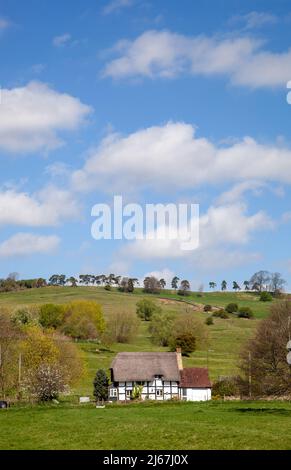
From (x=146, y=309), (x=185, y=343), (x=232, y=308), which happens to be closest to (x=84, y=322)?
(x=185, y=343)

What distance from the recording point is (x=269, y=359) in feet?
181

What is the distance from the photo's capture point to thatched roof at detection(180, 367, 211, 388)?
2970 inches

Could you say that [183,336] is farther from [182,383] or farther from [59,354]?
[59,354]

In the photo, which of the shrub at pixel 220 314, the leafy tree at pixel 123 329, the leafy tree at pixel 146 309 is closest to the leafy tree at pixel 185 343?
the leafy tree at pixel 123 329

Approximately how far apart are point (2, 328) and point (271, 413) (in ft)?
145

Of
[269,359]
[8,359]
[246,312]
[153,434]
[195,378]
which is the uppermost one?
[246,312]

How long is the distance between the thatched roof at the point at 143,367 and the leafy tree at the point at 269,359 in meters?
20.8

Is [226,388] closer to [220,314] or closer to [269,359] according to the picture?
[269,359]

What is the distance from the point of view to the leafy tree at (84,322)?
13138 centimetres

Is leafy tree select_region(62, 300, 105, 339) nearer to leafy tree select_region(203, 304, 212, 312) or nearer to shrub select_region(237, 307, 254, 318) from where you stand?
shrub select_region(237, 307, 254, 318)

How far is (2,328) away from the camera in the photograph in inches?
2726

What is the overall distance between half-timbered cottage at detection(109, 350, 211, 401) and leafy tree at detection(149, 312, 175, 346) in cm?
4687

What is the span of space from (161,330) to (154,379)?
5102cm

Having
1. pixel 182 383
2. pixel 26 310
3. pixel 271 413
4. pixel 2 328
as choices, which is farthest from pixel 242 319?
pixel 271 413
